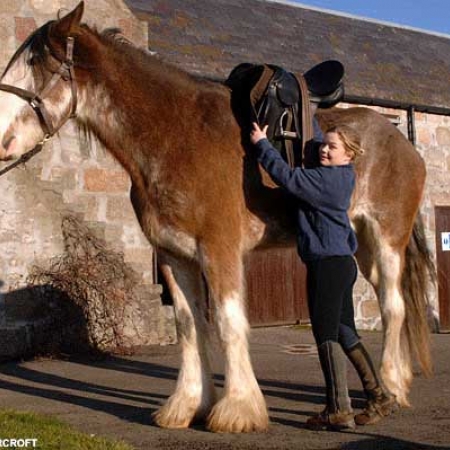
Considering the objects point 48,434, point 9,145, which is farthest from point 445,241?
point 48,434

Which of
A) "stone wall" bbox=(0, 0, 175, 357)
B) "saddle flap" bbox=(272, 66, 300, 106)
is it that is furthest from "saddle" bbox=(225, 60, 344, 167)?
"stone wall" bbox=(0, 0, 175, 357)

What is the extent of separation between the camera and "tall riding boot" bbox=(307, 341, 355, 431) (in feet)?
19.0

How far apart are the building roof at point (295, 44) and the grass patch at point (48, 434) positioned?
8.80 metres

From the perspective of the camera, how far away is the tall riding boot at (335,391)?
578cm

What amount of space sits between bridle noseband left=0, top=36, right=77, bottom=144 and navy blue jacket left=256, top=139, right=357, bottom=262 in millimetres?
1365

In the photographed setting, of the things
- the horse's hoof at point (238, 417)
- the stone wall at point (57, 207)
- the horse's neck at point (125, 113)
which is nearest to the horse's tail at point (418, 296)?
the horse's hoof at point (238, 417)

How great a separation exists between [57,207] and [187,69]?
3740 millimetres

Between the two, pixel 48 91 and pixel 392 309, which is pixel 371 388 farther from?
pixel 48 91

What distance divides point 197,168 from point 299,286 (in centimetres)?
921

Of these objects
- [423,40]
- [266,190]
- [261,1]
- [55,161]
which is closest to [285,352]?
[55,161]

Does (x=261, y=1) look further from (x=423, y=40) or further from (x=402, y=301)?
(x=402, y=301)

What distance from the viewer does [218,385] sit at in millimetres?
8195

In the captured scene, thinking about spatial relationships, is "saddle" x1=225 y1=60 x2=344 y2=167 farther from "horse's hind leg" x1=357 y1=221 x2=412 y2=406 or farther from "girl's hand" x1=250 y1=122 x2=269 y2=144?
"horse's hind leg" x1=357 y1=221 x2=412 y2=406

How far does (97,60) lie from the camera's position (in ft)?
20.5
